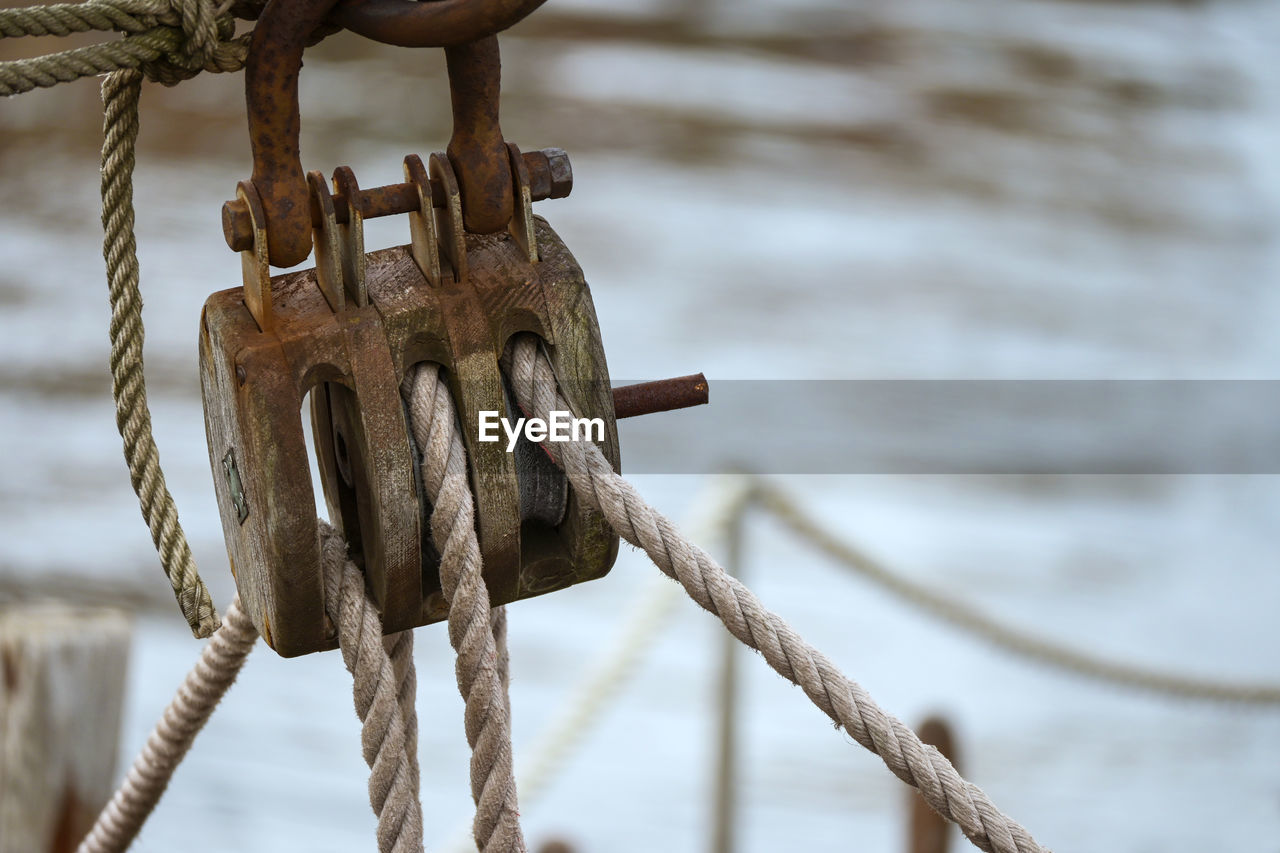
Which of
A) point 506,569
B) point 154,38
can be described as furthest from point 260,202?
point 506,569

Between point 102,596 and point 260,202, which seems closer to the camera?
point 260,202

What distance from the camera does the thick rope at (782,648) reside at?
1.95 feet

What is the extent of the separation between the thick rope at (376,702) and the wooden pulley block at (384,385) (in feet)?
0.04

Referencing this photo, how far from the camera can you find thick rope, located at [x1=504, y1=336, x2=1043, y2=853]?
593mm

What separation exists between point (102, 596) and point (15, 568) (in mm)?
205

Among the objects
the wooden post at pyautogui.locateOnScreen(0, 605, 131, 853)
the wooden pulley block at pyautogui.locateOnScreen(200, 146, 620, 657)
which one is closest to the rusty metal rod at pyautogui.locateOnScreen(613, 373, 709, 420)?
the wooden pulley block at pyautogui.locateOnScreen(200, 146, 620, 657)

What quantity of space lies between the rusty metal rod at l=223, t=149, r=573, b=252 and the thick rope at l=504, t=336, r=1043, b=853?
0.11 meters

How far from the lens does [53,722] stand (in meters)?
1.23

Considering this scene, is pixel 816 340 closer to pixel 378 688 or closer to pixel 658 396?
pixel 658 396

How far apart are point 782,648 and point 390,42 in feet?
1.12

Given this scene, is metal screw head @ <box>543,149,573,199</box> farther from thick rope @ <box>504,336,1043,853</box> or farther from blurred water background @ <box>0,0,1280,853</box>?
blurred water background @ <box>0,0,1280,853</box>

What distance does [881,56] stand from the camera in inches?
144

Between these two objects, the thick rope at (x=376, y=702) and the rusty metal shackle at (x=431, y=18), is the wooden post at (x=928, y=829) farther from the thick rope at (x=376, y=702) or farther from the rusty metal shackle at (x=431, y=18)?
the rusty metal shackle at (x=431, y=18)

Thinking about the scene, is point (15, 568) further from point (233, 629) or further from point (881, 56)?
point (881, 56)
